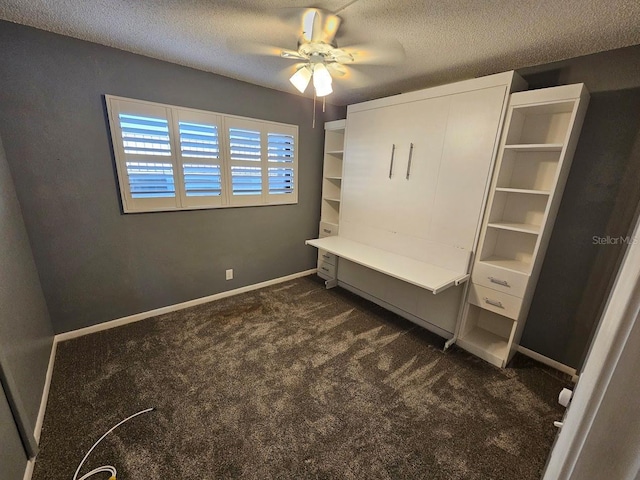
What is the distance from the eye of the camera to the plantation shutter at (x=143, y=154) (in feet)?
7.40

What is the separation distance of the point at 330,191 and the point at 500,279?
2361mm

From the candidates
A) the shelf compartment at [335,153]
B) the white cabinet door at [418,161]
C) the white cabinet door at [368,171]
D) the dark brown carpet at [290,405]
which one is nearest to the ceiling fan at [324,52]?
the white cabinet door at [418,161]

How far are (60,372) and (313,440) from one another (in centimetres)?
195

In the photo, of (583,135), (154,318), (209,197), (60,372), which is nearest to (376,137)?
(583,135)

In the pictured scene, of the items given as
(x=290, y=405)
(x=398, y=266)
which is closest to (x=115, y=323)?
(x=290, y=405)

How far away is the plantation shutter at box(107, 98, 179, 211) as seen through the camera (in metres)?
2.26

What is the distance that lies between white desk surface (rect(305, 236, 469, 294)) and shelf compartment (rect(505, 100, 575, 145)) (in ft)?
3.76

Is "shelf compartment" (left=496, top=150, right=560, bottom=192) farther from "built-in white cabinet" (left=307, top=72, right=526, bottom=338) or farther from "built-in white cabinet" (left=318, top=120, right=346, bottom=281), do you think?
"built-in white cabinet" (left=318, top=120, right=346, bottom=281)

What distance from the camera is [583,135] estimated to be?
1.97 metres

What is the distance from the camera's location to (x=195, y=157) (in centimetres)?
266

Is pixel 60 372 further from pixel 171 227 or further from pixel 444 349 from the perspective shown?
pixel 444 349

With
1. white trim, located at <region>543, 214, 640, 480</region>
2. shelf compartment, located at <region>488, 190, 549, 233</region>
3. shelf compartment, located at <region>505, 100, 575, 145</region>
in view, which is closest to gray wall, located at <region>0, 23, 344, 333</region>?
shelf compartment, located at <region>505, 100, 575, 145</region>

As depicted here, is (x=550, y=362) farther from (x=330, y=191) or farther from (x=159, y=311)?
(x=159, y=311)

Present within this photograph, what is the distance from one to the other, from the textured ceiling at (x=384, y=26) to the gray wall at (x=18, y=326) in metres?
1.11
